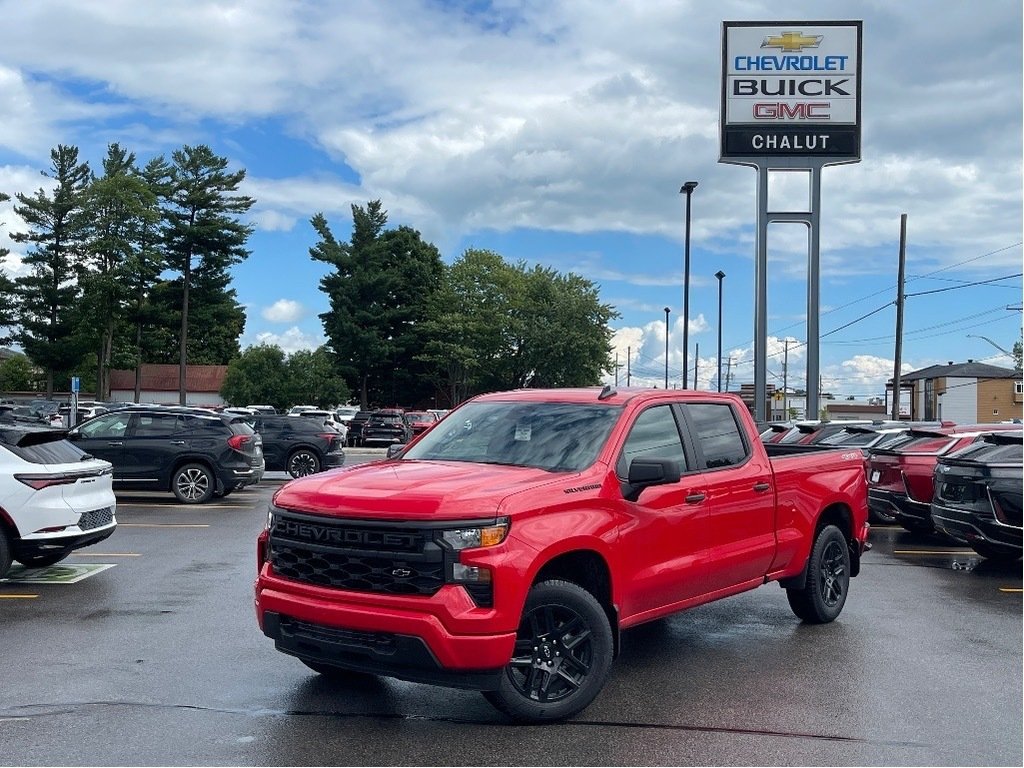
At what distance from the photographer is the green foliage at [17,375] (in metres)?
103

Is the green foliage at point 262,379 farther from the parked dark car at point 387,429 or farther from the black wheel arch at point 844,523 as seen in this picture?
the black wheel arch at point 844,523

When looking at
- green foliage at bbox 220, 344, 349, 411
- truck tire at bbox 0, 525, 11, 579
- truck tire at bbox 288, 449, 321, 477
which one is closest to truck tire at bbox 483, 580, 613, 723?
truck tire at bbox 0, 525, 11, 579

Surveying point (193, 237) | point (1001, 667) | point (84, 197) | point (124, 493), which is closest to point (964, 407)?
point (193, 237)

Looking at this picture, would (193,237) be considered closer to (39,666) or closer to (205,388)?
(205,388)

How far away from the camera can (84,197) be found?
204 ft

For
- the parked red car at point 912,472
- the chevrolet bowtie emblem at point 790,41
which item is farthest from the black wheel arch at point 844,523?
the chevrolet bowtie emblem at point 790,41

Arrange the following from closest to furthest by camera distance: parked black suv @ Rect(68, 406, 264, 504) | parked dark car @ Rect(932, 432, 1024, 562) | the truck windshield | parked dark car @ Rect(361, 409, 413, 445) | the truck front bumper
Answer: the truck front bumper, the truck windshield, parked dark car @ Rect(932, 432, 1024, 562), parked black suv @ Rect(68, 406, 264, 504), parked dark car @ Rect(361, 409, 413, 445)

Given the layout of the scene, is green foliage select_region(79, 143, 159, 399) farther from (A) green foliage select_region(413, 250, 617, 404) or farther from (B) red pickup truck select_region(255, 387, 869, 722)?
(B) red pickup truck select_region(255, 387, 869, 722)

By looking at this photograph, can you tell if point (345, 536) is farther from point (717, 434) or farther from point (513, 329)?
point (513, 329)

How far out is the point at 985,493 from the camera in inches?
422

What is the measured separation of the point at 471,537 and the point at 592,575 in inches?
41.2

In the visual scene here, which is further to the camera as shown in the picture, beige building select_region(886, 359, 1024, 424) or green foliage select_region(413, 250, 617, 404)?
beige building select_region(886, 359, 1024, 424)

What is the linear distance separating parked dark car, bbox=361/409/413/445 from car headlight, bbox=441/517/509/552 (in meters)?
36.9

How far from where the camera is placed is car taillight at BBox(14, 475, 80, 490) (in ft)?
30.7
